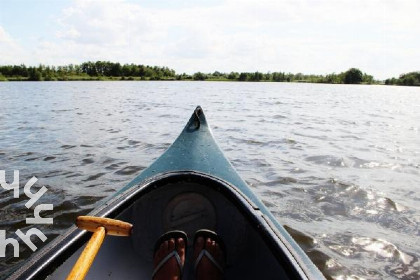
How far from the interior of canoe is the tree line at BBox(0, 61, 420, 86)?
286 ft

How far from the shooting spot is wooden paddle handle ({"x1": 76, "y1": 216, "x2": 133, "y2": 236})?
80.2 inches

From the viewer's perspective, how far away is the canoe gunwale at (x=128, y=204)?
1789mm

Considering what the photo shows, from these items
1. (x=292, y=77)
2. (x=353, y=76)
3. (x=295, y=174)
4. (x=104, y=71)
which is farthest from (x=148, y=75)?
(x=295, y=174)

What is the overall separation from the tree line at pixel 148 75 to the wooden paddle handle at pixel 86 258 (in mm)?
88307

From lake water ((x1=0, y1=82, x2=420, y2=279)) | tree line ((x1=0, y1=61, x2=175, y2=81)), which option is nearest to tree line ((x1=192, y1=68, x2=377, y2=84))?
tree line ((x1=0, y1=61, x2=175, y2=81))

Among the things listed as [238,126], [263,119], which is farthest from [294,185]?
[263,119]

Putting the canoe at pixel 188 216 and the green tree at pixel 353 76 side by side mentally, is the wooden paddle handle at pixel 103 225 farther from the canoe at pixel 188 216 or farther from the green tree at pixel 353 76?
the green tree at pixel 353 76

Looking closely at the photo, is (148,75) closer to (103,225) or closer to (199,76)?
(199,76)

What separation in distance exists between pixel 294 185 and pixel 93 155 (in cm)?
460

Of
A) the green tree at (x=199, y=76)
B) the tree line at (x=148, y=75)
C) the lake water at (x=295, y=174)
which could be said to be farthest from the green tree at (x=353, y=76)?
the lake water at (x=295, y=174)

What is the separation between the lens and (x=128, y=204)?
8.83 feet

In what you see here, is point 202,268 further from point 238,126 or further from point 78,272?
point 238,126

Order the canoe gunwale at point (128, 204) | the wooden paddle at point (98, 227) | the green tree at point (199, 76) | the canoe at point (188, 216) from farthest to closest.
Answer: the green tree at point (199, 76) < the canoe at point (188, 216) < the wooden paddle at point (98, 227) < the canoe gunwale at point (128, 204)

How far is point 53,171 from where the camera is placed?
21.9 ft
